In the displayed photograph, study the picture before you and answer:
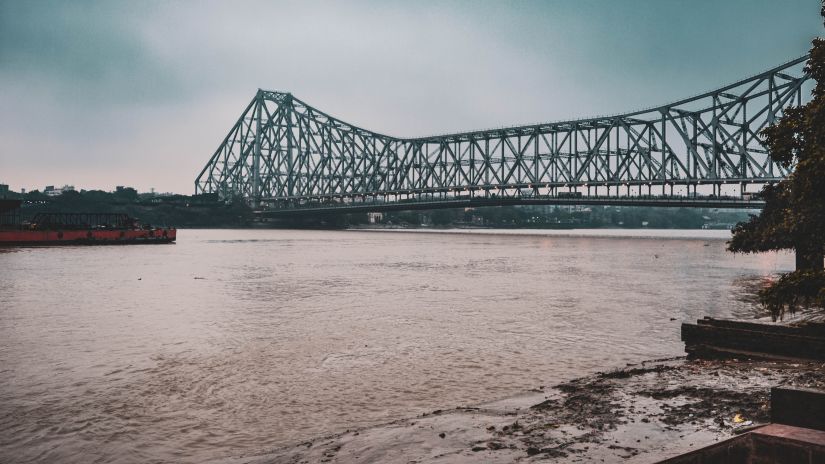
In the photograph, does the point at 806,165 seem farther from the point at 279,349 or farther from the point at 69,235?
the point at 69,235

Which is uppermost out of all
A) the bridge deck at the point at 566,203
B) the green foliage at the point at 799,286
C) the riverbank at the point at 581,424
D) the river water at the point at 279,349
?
the bridge deck at the point at 566,203

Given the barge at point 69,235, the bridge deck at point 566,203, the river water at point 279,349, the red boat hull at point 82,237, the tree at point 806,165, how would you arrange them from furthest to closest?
1. the bridge deck at point 566,203
2. the barge at point 69,235
3. the red boat hull at point 82,237
4. the tree at point 806,165
5. the river water at point 279,349

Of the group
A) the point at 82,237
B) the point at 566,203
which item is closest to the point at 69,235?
the point at 82,237

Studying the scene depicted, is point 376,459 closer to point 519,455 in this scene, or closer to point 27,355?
point 519,455

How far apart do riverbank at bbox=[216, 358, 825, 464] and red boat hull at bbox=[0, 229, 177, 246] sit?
7956 centimetres

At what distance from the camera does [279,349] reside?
52.2ft

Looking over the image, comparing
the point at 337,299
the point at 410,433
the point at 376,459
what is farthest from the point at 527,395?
the point at 337,299

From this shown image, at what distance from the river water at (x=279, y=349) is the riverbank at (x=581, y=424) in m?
0.85

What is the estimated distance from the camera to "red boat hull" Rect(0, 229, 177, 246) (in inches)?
2983

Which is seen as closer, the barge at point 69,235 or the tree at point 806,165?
the tree at point 806,165

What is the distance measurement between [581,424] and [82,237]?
8454 cm

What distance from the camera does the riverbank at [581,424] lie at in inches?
309

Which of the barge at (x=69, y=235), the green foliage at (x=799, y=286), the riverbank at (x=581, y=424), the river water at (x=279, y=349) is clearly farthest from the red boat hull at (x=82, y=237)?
the green foliage at (x=799, y=286)

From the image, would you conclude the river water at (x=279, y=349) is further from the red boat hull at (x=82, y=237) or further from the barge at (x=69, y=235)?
the barge at (x=69, y=235)
